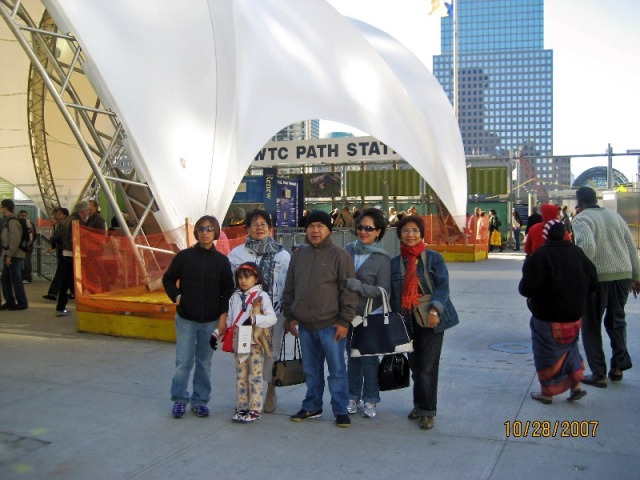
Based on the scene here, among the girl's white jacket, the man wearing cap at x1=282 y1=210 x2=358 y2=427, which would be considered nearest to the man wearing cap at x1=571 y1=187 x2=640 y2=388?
the man wearing cap at x1=282 y1=210 x2=358 y2=427

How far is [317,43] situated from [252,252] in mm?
11029

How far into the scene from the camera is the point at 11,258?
1046 cm

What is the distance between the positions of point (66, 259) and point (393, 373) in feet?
22.0

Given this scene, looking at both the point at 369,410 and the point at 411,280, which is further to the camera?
the point at 369,410

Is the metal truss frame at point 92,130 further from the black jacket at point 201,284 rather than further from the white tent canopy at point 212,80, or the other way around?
the black jacket at point 201,284

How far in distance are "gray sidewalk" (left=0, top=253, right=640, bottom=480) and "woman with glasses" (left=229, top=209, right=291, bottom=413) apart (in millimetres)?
546

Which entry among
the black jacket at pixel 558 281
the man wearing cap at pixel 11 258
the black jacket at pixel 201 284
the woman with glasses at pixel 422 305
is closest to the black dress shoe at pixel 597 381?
the black jacket at pixel 558 281

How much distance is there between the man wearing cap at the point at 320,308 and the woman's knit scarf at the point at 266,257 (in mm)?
233

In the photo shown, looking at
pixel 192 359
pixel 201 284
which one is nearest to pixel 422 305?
pixel 201 284

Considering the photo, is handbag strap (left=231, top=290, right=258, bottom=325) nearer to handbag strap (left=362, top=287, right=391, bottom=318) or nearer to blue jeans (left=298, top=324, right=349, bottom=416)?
blue jeans (left=298, top=324, right=349, bottom=416)

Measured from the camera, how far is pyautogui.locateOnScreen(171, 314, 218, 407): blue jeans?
5281 millimetres
